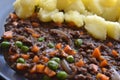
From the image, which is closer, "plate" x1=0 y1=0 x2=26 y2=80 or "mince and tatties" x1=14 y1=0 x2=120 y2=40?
"plate" x1=0 y1=0 x2=26 y2=80

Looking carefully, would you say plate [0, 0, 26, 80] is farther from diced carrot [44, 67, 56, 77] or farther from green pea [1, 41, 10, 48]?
diced carrot [44, 67, 56, 77]

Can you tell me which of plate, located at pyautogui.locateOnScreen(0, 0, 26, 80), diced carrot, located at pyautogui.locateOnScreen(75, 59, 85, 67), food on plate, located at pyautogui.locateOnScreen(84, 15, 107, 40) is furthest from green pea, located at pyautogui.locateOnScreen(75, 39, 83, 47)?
plate, located at pyautogui.locateOnScreen(0, 0, 26, 80)

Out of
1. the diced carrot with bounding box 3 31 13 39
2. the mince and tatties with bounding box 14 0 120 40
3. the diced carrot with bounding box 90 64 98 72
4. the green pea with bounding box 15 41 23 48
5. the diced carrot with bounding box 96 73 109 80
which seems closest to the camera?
the diced carrot with bounding box 96 73 109 80

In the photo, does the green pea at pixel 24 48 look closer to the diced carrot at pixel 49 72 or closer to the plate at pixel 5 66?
the plate at pixel 5 66

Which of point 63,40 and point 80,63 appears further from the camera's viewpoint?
point 63,40

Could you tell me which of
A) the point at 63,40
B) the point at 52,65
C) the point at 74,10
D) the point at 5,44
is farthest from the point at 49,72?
the point at 74,10

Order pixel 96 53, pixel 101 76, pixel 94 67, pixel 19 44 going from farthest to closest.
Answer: pixel 19 44, pixel 96 53, pixel 94 67, pixel 101 76

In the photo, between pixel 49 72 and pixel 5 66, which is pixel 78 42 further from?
pixel 5 66

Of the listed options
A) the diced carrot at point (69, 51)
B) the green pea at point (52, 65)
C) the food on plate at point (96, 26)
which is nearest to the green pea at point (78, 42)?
the diced carrot at point (69, 51)
